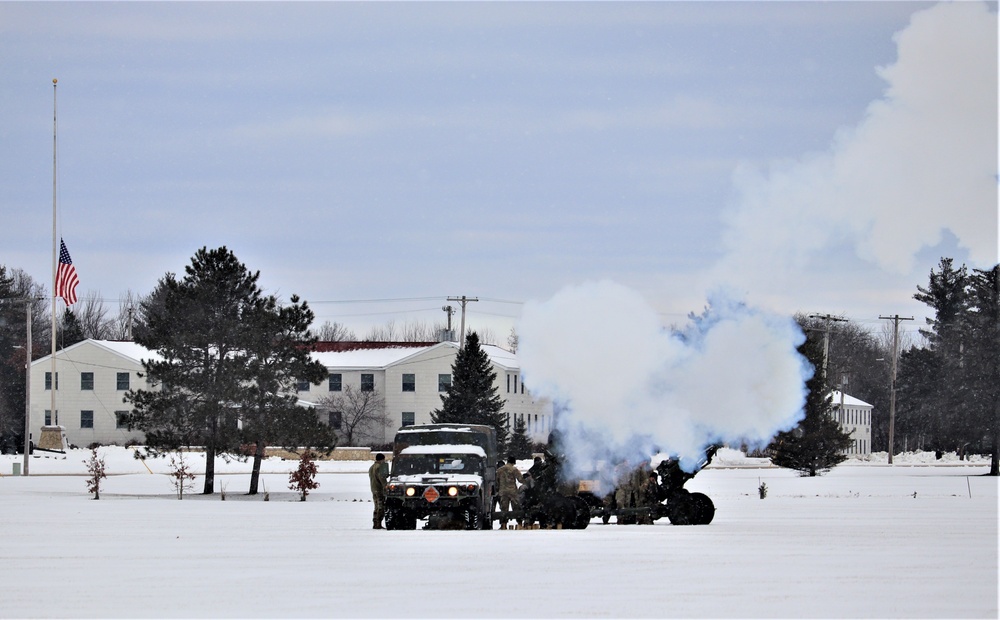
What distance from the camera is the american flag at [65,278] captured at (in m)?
71.6

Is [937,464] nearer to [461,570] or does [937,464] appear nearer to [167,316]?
[167,316]

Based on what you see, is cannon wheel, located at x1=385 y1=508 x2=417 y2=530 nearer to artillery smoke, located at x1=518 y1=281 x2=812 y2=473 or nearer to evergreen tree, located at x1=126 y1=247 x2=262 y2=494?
artillery smoke, located at x1=518 y1=281 x2=812 y2=473

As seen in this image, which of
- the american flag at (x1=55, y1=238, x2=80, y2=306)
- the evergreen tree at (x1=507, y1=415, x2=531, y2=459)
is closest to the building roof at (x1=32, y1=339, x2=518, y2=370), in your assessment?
the evergreen tree at (x1=507, y1=415, x2=531, y2=459)

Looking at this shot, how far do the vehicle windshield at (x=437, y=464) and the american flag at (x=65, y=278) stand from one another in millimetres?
45701

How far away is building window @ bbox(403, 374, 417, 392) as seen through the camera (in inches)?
4018

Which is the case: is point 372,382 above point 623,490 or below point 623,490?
above

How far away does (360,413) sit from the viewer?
99.7 metres

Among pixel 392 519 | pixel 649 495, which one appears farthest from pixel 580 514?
pixel 392 519

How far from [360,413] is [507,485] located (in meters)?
68.5

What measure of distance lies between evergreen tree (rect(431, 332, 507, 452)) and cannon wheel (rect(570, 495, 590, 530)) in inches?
1778

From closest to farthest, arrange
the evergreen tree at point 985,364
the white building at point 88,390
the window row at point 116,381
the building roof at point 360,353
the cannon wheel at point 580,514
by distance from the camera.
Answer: the cannon wheel at point 580,514, the evergreen tree at point 985,364, the white building at point 88,390, the window row at point 116,381, the building roof at point 360,353

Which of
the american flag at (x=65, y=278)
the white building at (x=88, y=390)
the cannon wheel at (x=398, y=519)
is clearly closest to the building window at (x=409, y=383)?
the white building at (x=88, y=390)

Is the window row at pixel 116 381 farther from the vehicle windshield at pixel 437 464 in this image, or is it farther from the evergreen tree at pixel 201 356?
the vehicle windshield at pixel 437 464

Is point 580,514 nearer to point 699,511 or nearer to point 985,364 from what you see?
point 699,511
